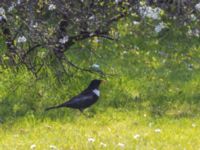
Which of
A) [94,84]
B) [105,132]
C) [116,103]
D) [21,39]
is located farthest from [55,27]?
[105,132]

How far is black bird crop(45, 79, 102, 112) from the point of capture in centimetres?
804

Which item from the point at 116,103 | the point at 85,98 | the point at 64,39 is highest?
the point at 64,39

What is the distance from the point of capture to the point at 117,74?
31.4 feet

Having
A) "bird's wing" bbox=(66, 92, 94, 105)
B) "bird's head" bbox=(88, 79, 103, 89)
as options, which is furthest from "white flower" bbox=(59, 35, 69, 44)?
"bird's wing" bbox=(66, 92, 94, 105)

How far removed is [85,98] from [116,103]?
2.09 ft

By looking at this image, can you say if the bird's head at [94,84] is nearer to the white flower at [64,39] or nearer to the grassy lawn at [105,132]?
the grassy lawn at [105,132]

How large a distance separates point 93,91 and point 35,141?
65.6 inches

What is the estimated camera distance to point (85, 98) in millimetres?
8117

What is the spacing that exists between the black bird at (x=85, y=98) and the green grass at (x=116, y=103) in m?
0.14

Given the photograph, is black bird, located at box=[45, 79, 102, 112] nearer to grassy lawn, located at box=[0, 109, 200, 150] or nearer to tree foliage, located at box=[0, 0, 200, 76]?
grassy lawn, located at box=[0, 109, 200, 150]

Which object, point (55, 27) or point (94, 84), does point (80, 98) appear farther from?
point (55, 27)

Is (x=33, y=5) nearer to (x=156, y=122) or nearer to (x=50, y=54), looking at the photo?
(x=50, y=54)

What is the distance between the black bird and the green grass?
0.14 m

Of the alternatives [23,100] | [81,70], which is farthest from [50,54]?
[23,100]
